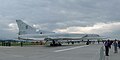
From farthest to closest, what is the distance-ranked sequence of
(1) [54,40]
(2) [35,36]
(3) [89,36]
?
(3) [89,36] → (2) [35,36] → (1) [54,40]

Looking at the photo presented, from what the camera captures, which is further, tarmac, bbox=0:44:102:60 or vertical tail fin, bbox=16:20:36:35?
vertical tail fin, bbox=16:20:36:35

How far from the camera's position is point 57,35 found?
67312 millimetres

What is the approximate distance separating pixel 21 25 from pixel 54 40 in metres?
16.5

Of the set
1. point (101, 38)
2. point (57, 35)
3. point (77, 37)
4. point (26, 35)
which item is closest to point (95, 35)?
point (101, 38)

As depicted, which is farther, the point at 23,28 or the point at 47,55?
the point at 23,28

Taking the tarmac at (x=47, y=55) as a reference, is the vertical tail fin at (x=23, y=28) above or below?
above

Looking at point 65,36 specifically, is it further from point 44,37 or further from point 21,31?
point 21,31

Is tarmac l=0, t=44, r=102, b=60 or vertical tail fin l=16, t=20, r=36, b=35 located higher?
vertical tail fin l=16, t=20, r=36, b=35

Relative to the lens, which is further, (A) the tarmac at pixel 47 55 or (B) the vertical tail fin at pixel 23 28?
(B) the vertical tail fin at pixel 23 28

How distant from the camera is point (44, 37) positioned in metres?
67.1

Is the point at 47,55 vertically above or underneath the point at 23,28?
underneath

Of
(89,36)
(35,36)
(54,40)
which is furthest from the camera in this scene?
(89,36)

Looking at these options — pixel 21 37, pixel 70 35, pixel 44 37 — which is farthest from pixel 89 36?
pixel 21 37

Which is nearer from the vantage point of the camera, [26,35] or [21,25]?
[26,35]
